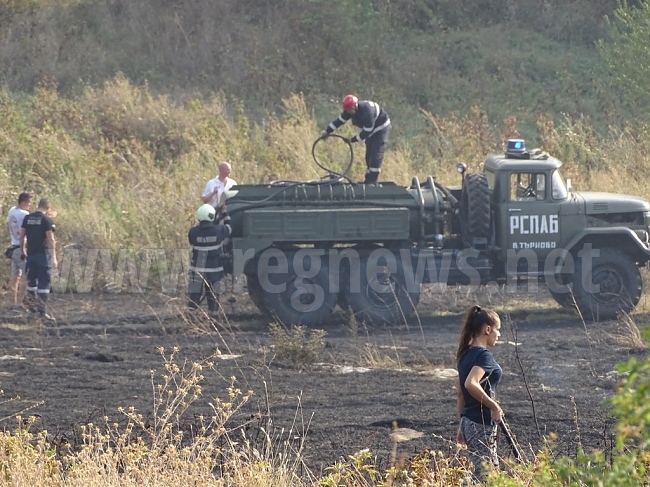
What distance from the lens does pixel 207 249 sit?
547 inches

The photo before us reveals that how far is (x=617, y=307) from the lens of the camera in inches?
560

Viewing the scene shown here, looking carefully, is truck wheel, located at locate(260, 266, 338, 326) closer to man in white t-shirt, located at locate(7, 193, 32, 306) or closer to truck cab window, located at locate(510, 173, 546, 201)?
truck cab window, located at locate(510, 173, 546, 201)

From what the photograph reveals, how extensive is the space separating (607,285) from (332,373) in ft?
15.7

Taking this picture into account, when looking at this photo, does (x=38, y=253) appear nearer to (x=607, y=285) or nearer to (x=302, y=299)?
(x=302, y=299)

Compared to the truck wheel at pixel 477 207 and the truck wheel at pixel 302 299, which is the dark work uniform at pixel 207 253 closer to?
the truck wheel at pixel 302 299

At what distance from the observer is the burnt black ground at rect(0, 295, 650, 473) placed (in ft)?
28.1

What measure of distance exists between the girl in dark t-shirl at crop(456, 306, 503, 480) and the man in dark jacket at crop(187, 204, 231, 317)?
7.73m

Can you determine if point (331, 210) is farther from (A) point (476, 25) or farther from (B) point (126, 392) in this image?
(A) point (476, 25)

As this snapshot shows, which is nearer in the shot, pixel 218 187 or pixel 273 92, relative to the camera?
pixel 218 187

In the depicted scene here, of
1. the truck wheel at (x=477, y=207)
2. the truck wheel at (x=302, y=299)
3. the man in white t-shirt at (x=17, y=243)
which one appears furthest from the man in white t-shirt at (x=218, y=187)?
the truck wheel at (x=477, y=207)

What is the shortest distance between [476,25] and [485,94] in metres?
4.70

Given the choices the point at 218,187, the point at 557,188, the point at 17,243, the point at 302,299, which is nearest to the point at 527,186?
the point at 557,188

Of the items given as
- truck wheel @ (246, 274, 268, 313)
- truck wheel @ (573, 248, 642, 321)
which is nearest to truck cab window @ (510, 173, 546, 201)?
truck wheel @ (573, 248, 642, 321)

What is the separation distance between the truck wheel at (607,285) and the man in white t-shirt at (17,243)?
754 cm
